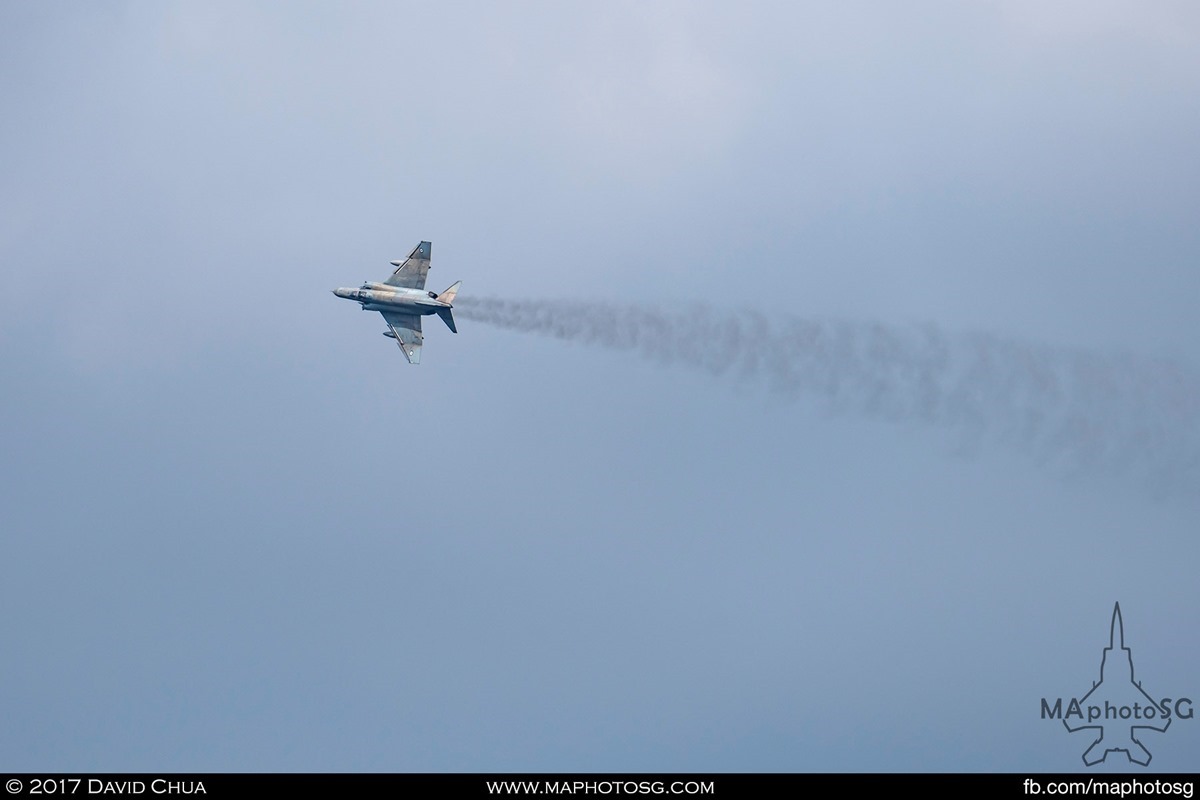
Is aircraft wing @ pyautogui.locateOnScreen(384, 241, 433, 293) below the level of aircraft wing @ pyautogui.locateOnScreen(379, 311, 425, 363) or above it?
above

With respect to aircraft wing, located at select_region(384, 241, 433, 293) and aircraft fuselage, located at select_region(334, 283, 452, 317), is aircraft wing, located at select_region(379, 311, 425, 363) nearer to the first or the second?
aircraft fuselage, located at select_region(334, 283, 452, 317)

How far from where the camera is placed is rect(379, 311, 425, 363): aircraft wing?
281 ft

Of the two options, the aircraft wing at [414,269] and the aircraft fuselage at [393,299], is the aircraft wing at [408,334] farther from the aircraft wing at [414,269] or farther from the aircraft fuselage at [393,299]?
the aircraft wing at [414,269]

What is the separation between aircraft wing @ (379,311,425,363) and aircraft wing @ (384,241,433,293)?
2243 mm

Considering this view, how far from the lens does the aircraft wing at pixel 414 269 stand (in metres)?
86.8

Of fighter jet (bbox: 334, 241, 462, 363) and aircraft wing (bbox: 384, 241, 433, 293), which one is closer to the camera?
fighter jet (bbox: 334, 241, 462, 363)

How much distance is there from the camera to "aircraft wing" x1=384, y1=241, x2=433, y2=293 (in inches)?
3418

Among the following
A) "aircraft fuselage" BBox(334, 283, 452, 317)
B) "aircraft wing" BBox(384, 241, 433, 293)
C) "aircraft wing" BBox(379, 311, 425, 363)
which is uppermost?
"aircraft wing" BBox(384, 241, 433, 293)

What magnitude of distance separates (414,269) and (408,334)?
460cm

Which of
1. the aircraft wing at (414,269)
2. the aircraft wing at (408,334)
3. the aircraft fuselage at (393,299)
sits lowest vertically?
the aircraft wing at (408,334)

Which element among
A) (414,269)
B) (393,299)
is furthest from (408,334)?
(414,269)

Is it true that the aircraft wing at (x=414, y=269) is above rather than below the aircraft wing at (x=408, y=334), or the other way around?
above
